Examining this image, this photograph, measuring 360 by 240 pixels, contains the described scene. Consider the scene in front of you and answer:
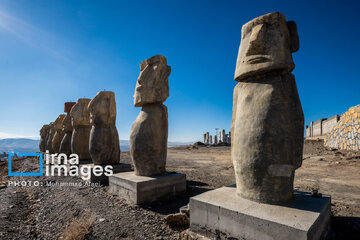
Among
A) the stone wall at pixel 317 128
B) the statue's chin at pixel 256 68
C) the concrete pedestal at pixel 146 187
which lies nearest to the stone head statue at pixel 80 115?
the concrete pedestal at pixel 146 187

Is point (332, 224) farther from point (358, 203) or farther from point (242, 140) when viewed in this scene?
point (242, 140)

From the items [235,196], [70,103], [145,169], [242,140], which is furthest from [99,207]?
[70,103]

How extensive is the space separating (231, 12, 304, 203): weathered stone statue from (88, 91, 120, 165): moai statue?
4863mm

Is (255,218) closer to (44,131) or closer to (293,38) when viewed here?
(293,38)

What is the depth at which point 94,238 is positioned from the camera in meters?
3.05

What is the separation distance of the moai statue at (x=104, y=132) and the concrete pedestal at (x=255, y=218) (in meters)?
4.54

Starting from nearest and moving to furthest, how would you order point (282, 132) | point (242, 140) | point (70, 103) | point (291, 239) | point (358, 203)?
point (291, 239) < point (282, 132) < point (242, 140) < point (358, 203) < point (70, 103)

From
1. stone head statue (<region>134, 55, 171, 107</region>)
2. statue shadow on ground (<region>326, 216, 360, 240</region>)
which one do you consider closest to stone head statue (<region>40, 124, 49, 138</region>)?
stone head statue (<region>134, 55, 171, 107</region>)

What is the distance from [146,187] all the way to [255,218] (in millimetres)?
2469

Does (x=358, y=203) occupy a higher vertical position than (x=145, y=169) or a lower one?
lower

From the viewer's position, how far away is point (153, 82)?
15.4 ft

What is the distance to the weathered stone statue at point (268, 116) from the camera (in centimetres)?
244

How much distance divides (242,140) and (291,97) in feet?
2.57

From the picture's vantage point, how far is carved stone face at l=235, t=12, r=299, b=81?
2551mm
